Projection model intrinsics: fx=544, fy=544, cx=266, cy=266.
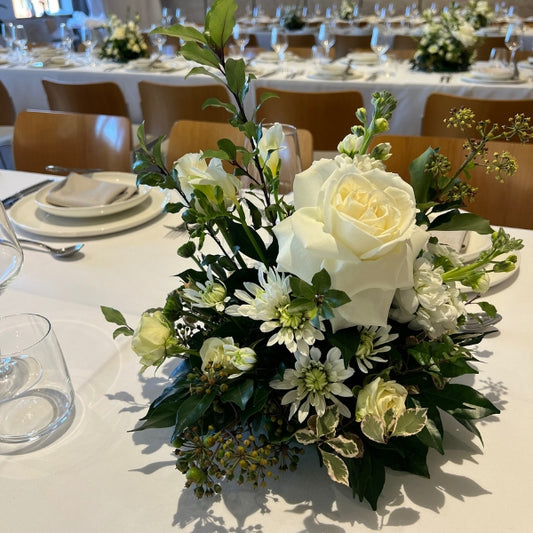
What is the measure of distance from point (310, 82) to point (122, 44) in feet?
4.12

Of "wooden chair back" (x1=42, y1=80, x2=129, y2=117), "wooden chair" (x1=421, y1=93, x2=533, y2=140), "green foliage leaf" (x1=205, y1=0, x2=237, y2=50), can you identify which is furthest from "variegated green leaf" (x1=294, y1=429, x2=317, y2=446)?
"wooden chair back" (x1=42, y1=80, x2=129, y2=117)

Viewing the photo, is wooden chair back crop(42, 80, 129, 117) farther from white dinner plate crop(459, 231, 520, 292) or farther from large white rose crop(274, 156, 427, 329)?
large white rose crop(274, 156, 427, 329)

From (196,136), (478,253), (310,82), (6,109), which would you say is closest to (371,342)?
(478,253)

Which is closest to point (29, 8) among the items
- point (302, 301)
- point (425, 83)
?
point (425, 83)

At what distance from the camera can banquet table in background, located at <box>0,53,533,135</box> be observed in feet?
7.79

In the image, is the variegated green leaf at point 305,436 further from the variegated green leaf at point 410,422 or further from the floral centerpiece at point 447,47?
the floral centerpiece at point 447,47

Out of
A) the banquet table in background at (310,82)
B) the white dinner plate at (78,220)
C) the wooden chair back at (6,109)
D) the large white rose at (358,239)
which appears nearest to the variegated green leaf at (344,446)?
the large white rose at (358,239)

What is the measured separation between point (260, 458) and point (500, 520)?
23 cm

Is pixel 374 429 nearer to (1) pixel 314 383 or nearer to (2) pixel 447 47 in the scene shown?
(1) pixel 314 383

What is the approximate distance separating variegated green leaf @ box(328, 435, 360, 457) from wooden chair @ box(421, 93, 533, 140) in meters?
1.57

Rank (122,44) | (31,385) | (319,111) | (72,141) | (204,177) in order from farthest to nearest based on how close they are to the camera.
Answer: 1. (122,44)
2. (319,111)
3. (72,141)
4. (31,385)
5. (204,177)

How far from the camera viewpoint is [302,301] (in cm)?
43

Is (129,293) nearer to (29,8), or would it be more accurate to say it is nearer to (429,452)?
(429,452)

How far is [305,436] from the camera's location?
479mm
